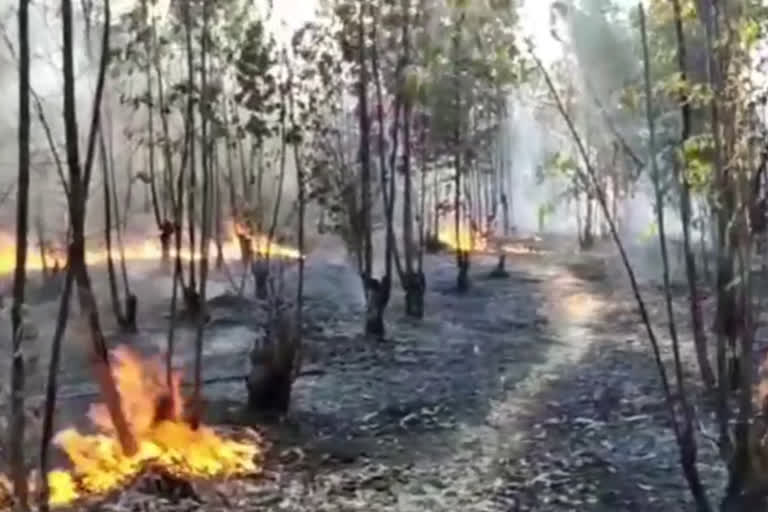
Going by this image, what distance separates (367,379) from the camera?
44.0 ft

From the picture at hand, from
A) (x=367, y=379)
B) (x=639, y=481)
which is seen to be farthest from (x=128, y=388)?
(x=639, y=481)

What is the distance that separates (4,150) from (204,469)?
14044mm

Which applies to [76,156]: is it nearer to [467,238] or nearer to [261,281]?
[261,281]

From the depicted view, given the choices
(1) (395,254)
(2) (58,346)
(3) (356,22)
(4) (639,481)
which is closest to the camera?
(2) (58,346)

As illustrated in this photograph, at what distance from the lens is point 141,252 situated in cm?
2756

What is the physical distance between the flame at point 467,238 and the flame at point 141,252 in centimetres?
596

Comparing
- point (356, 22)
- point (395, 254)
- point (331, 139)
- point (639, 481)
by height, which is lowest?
point (639, 481)

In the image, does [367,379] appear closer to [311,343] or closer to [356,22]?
[311,343]

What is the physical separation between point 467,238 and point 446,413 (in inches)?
799

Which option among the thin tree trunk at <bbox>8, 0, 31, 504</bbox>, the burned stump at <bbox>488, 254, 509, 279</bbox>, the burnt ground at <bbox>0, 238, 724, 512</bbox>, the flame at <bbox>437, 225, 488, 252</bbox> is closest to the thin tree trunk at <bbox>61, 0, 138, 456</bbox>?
the thin tree trunk at <bbox>8, 0, 31, 504</bbox>

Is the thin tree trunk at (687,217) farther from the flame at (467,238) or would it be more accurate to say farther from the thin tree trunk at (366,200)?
the flame at (467,238)

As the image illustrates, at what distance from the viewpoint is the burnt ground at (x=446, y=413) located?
8406 mm

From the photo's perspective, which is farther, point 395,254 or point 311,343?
point 395,254

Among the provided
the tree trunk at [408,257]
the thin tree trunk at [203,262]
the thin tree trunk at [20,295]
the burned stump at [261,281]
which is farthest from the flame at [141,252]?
the thin tree trunk at [20,295]
